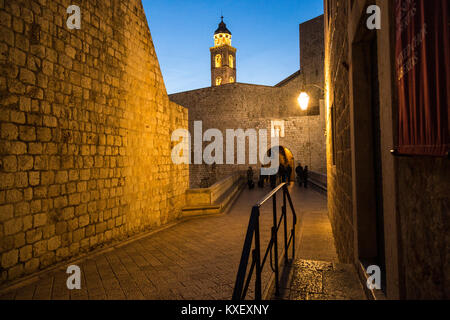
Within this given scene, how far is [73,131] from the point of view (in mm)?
4535

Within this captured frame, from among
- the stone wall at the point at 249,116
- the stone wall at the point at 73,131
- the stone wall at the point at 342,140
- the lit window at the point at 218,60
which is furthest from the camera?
the lit window at the point at 218,60

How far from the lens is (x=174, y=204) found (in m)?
7.82

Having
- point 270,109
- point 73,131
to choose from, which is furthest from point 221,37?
point 73,131

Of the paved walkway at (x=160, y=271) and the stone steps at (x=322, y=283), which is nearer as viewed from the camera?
the stone steps at (x=322, y=283)

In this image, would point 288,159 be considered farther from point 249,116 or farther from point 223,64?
point 223,64

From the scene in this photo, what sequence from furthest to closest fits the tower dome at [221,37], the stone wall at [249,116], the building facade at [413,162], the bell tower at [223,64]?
the tower dome at [221,37] < the bell tower at [223,64] < the stone wall at [249,116] < the building facade at [413,162]

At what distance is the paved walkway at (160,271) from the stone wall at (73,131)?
1.71 feet

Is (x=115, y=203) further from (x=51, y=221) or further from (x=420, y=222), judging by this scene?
(x=420, y=222)

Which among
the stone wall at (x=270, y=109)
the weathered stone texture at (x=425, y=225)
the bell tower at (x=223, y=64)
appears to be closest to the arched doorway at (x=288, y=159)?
the stone wall at (x=270, y=109)

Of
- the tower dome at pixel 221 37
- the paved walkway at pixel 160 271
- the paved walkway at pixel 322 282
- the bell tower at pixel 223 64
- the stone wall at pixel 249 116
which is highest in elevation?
the tower dome at pixel 221 37

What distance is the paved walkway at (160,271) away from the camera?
3137 mm

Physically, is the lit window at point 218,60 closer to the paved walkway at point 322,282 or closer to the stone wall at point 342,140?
the stone wall at point 342,140
